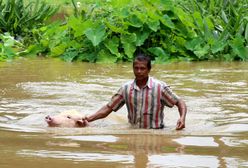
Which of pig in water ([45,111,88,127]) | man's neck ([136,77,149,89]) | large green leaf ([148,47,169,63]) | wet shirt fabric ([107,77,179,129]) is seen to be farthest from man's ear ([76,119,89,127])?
large green leaf ([148,47,169,63])

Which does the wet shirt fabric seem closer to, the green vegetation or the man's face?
the man's face

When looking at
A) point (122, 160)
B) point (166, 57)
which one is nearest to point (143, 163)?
point (122, 160)

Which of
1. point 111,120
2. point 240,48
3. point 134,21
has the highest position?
point 134,21

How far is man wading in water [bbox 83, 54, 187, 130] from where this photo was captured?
7.11 metres

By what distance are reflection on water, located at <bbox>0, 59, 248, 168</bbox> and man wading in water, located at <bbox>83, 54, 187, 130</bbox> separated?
0.20 meters

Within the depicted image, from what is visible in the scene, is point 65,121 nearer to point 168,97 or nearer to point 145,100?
point 145,100

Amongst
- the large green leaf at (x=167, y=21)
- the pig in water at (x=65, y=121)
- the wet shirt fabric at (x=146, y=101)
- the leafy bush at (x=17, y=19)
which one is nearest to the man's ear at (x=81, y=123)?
the pig in water at (x=65, y=121)

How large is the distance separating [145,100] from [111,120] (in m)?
1.33

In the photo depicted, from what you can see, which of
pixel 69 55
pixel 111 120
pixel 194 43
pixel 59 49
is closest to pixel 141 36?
pixel 194 43

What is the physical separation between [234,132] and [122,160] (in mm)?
1962

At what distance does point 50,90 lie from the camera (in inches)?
423

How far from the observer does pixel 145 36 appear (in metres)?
14.6

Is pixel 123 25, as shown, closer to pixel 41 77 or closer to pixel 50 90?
pixel 41 77

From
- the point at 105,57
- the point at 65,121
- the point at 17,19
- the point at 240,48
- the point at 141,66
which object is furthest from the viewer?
the point at 17,19
